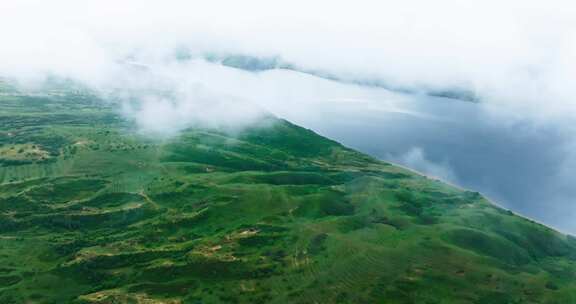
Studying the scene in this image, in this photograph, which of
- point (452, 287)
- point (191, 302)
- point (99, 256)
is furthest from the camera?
point (99, 256)

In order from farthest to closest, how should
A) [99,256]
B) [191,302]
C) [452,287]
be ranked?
1. [99,256]
2. [452,287]
3. [191,302]

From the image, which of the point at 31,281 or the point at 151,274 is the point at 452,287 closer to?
the point at 151,274

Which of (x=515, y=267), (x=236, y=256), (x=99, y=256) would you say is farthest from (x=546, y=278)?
(x=99, y=256)

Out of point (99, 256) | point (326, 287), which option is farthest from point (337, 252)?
point (99, 256)

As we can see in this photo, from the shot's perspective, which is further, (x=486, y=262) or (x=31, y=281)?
(x=486, y=262)

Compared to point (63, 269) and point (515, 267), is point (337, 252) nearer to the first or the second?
point (515, 267)

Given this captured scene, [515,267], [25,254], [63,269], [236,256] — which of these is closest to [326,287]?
[236,256]

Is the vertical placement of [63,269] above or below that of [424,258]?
below

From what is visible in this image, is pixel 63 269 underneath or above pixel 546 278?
underneath

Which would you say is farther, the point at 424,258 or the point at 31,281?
the point at 424,258
